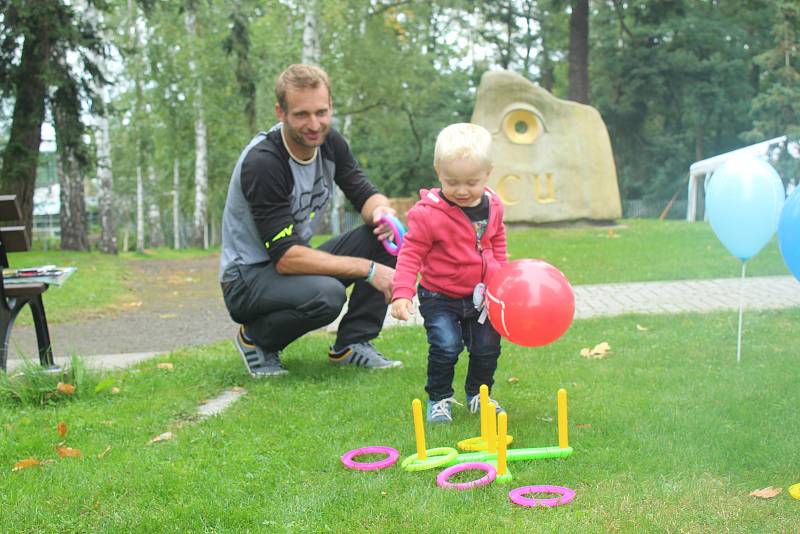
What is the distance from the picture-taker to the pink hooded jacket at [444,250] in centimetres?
403

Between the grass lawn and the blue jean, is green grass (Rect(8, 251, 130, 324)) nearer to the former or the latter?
the grass lawn

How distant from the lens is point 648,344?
5.92 metres

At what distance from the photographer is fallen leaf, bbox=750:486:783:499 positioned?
297 centimetres

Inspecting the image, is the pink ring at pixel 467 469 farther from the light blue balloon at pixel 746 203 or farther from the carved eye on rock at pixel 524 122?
the carved eye on rock at pixel 524 122

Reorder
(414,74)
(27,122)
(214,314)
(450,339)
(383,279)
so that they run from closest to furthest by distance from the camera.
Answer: (450,339)
(383,279)
(214,314)
(27,122)
(414,74)

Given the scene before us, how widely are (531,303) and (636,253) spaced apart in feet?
32.1

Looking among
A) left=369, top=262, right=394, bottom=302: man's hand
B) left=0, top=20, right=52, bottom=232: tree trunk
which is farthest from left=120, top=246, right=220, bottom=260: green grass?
left=369, top=262, right=394, bottom=302: man's hand

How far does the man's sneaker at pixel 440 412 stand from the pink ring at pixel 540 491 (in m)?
1.00

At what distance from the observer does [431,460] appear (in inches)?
136

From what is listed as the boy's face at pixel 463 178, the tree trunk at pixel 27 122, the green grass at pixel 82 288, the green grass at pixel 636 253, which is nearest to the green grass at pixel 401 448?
the boy's face at pixel 463 178

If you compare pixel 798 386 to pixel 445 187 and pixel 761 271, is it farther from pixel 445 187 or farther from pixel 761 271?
pixel 761 271

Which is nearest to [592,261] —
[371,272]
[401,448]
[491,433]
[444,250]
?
[371,272]

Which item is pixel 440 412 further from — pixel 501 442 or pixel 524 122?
pixel 524 122

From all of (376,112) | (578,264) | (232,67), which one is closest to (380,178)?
(376,112)
